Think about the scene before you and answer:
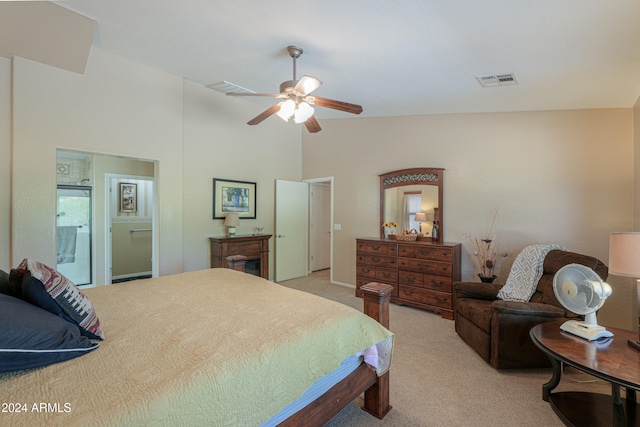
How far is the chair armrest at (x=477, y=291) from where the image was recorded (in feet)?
10.2

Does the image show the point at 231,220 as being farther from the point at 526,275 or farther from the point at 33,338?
the point at 526,275

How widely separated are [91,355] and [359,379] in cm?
137

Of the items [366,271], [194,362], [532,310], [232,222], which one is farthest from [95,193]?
[532,310]

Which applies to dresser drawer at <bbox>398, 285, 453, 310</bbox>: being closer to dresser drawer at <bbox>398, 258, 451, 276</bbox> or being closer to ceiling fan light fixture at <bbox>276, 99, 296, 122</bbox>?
dresser drawer at <bbox>398, 258, 451, 276</bbox>

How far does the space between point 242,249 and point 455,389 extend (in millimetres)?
3363

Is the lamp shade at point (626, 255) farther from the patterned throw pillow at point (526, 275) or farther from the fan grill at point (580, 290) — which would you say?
the patterned throw pillow at point (526, 275)

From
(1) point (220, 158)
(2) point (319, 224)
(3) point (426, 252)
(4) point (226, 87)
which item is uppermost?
(4) point (226, 87)

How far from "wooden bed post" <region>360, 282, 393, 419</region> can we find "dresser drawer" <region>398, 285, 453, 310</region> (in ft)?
6.89

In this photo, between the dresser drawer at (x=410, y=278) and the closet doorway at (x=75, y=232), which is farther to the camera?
the closet doorway at (x=75, y=232)

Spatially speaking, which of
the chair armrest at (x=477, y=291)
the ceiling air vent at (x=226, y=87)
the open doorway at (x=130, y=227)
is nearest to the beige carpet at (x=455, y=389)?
the chair armrest at (x=477, y=291)

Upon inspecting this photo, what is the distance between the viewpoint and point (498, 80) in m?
Result: 2.90

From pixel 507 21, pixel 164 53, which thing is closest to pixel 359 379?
pixel 507 21

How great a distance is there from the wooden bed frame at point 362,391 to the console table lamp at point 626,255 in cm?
143

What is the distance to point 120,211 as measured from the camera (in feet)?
18.3
